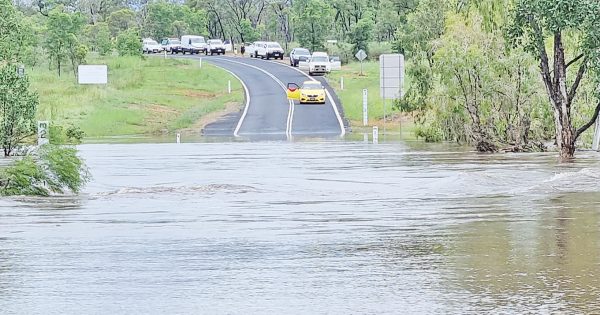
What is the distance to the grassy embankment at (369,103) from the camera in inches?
2495

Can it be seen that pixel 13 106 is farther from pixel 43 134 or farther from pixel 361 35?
pixel 361 35

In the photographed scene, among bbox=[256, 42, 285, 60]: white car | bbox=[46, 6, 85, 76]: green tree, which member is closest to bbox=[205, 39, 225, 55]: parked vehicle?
bbox=[256, 42, 285, 60]: white car

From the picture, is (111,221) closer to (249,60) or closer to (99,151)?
(99,151)

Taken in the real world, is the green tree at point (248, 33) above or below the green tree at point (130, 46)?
above

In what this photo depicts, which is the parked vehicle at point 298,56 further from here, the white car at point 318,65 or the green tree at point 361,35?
the green tree at point 361,35

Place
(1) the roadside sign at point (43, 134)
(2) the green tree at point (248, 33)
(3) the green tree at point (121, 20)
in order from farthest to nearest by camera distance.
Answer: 1. (3) the green tree at point (121, 20)
2. (2) the green tree at point (248, 33)
3. (1) the roadside sign at point (43, 134)

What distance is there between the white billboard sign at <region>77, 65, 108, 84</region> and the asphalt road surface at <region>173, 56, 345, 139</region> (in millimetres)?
10286

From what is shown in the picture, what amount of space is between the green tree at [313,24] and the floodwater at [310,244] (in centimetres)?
8058

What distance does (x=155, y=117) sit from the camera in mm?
66625

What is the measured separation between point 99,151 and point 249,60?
62461 mm

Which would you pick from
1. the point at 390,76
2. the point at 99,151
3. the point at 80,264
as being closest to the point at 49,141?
the point at 80,264

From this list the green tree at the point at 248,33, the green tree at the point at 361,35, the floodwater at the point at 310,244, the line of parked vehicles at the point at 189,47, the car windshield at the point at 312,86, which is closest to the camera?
the floodwater at the point at 310,244

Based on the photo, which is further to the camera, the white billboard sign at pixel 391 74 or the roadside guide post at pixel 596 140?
the white billboard sign at pixel 391 74

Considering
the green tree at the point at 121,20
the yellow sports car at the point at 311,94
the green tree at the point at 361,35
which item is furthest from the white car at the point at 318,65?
the green tree at the point at 121,20
